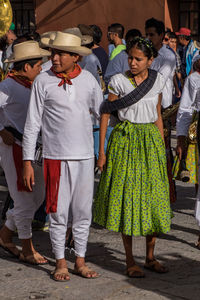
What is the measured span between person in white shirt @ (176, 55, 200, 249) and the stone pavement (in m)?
0.45

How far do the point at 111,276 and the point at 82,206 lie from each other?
1.92 feet

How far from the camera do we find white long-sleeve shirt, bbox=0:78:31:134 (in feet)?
19.4

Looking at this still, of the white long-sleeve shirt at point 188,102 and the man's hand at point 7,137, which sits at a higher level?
the white long-sleeve shirt at point 188,102

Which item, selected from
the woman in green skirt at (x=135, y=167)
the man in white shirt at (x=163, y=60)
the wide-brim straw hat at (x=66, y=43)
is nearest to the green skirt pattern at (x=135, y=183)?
the woman in green skirt at (x=135, y=167)

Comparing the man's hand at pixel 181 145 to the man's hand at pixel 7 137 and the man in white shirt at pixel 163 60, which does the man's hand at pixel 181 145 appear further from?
the man's hand at pixel 7 137

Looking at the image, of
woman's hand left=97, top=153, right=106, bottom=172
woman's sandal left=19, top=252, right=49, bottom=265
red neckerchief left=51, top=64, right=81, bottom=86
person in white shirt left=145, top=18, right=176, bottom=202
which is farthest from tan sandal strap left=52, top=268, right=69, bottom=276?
person in white shirt left=145, top=18, right=176, bottom=202

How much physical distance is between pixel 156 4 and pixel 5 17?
18.6 ft

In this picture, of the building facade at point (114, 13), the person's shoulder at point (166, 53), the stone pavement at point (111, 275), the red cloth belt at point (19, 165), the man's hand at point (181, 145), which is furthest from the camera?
the building facade at point (114, 13)

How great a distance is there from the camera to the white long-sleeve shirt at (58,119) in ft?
17.6

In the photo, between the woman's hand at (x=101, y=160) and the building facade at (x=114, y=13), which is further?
the building facade at (x=114, y=13)

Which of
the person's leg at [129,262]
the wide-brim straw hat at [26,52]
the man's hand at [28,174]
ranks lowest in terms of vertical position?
the person's leg at [129,262]

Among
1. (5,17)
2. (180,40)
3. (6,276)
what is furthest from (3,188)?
(180,40)

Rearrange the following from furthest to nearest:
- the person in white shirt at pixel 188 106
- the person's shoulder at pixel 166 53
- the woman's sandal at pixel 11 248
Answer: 1. the person's shoulder at pixel 166 53
2. the person in white shirt at pixel 188 106
3. the woman's sandal at pixel 11 248

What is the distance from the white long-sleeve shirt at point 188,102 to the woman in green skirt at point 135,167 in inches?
33.5
